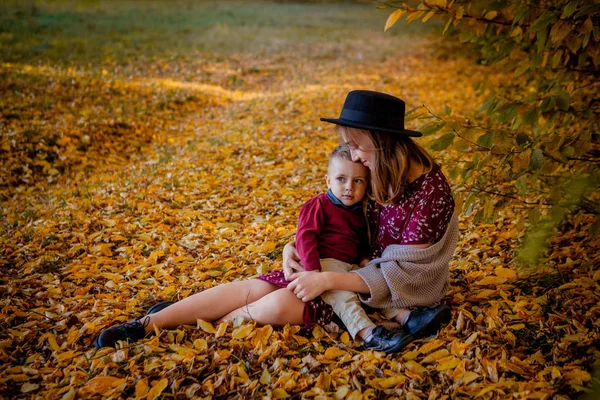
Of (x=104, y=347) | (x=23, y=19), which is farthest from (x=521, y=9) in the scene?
(x=23, y=19)

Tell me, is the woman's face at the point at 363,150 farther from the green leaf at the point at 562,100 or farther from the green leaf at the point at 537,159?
the green leaf at the point at 562,100

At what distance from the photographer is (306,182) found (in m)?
5.27

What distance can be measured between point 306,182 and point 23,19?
1306cm

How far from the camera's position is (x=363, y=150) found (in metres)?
2.69

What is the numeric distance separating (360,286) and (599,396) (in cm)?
121

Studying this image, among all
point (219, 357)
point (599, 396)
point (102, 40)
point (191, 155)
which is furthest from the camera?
point (102, 40)

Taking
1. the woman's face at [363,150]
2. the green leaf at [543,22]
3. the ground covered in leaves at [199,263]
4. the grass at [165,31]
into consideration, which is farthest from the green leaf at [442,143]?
the grass at [165,31]

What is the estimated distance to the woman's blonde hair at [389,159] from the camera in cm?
265

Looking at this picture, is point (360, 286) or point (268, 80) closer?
point (360, 286)

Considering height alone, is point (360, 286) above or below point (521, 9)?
below

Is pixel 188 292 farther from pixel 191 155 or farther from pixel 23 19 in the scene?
pixel 23 19

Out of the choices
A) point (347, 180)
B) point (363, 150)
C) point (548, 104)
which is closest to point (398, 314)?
point (347, 180)

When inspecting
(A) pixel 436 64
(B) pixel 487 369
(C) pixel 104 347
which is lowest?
(C) pixel 104 347

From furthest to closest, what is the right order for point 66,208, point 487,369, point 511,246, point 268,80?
point 268,80 → point 66,208 → point 511,246 → point 487,369
